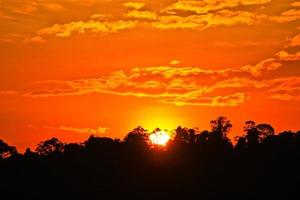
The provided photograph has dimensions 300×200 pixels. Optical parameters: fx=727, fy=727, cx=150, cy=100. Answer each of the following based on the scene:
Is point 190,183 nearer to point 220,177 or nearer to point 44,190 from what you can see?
point 220,177

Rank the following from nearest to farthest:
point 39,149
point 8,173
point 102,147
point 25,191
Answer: point 25,191
point 8,173
point 102,147
point 39,149

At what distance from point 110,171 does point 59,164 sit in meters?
12.0

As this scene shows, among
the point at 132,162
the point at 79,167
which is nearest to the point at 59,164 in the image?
the point at 79,167

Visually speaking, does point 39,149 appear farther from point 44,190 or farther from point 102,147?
point 44,190

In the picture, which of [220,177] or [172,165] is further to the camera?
[172,165]

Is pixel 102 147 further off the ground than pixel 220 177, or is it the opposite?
pixel 102 147

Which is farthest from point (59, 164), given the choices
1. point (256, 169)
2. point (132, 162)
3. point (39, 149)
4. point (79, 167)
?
point (256, 169)

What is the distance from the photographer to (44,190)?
134 meters

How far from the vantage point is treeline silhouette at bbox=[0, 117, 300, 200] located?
131 meters

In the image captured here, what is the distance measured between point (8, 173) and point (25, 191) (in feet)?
40.6

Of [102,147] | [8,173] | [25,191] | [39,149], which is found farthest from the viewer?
[39,149]

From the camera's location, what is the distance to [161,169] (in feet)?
475

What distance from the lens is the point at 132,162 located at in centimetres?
15125

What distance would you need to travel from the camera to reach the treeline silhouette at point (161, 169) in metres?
131
